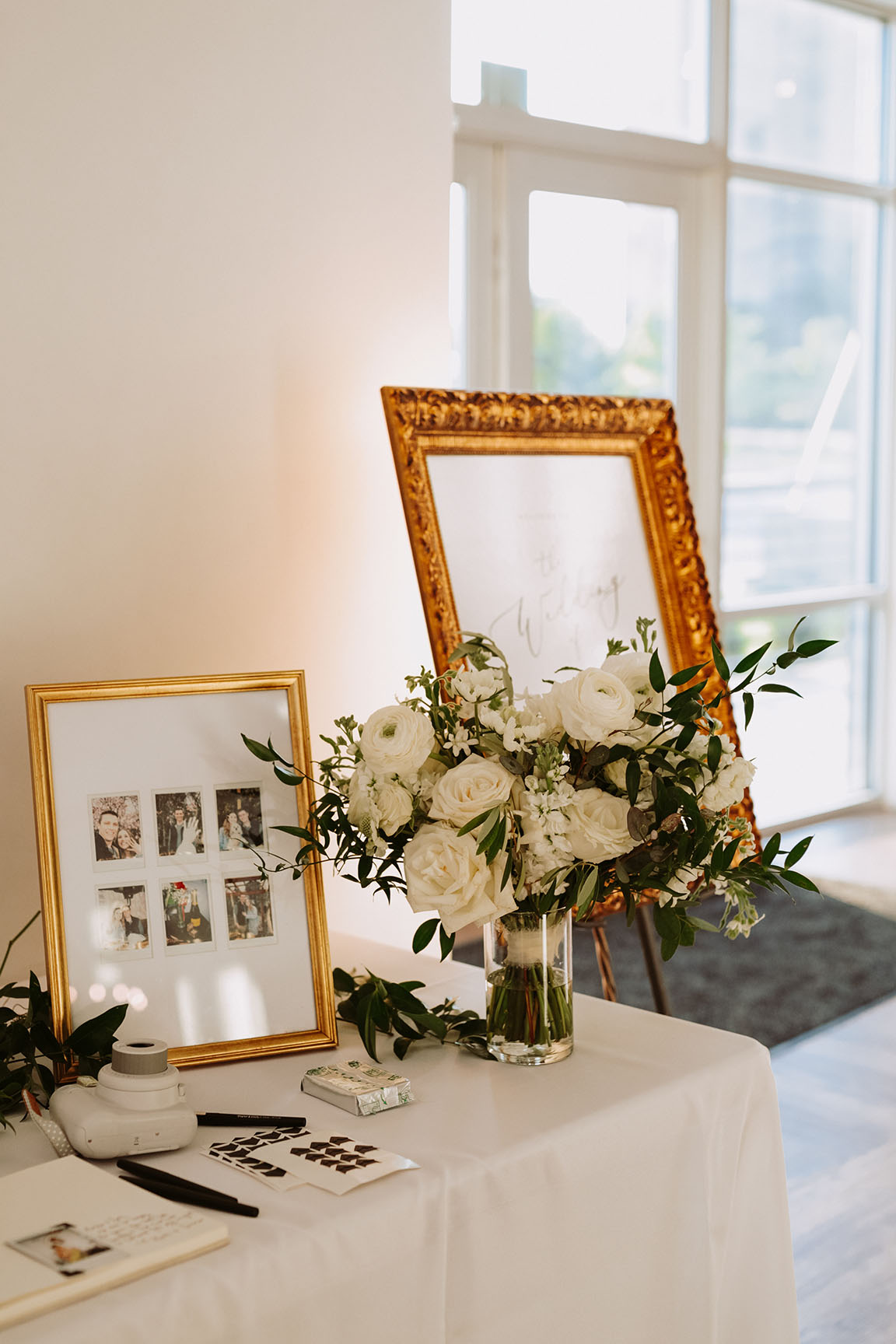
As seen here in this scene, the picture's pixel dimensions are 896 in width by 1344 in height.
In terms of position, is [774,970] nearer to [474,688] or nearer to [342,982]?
[342,982]

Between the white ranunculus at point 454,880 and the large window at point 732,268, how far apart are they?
283cm

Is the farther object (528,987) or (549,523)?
(549,523)

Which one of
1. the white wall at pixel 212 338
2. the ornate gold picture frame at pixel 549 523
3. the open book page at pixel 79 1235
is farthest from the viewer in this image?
the ornate gold picture frame at pixel 549 523

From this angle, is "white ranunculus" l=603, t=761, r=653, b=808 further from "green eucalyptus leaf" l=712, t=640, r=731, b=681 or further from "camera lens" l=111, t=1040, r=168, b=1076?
"camera lens" l=111, t=1040, r=168, b=1076

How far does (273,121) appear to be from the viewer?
1630 millimetres

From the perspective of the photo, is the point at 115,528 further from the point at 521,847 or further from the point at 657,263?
the point at 657,263

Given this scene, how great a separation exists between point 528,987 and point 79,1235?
468 mm

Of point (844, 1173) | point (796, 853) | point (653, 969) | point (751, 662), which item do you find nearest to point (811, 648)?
point (751, 662)

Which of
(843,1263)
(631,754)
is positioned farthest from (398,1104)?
(843,1263)

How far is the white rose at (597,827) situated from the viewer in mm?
1107

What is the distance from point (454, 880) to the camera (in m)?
1.10

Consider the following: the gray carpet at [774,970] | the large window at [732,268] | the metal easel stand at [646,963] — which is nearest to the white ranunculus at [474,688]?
the metal easel stand at [646,963]

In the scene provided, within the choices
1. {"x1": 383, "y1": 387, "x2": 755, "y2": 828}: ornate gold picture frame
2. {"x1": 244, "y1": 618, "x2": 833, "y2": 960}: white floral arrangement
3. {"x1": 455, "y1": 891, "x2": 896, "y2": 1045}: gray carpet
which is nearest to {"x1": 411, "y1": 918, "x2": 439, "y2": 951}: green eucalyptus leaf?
{"x1": 244, "y1": 618, "x2": 833, "y2": 960}: white floral arrangement

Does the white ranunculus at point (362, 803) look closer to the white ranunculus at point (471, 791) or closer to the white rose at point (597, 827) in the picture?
the white ranunculus at point (471, 791)
